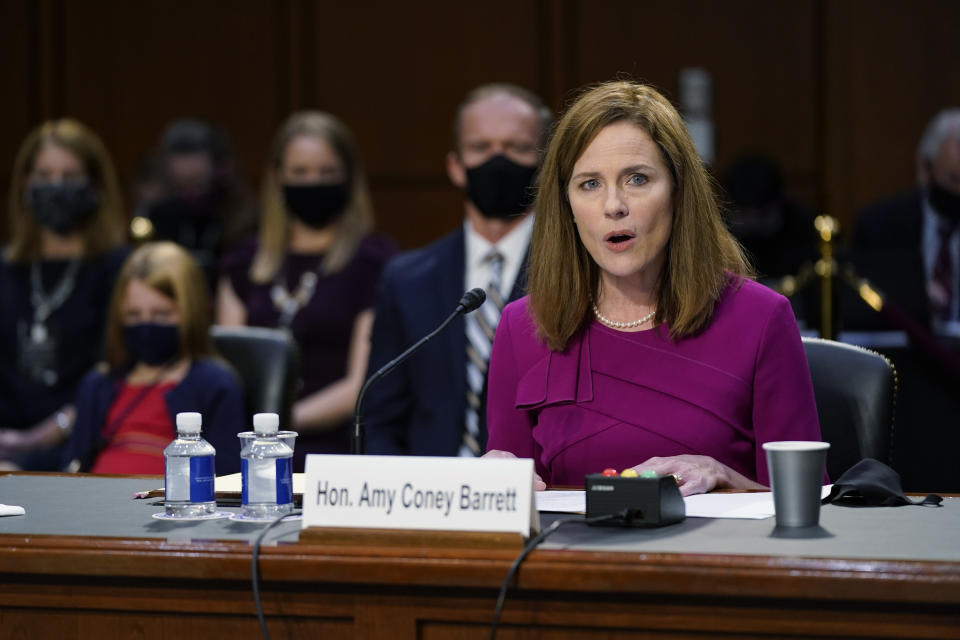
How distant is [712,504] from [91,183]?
307cm

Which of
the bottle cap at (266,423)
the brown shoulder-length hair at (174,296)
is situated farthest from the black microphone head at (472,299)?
the brown shoulder-length hair at (174,296)

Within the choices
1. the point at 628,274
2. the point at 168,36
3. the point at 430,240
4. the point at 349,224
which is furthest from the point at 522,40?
the point at 628,274

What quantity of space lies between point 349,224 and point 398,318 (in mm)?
1146

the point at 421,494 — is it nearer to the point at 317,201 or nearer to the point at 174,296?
the point at 174,296

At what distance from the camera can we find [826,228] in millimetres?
3967

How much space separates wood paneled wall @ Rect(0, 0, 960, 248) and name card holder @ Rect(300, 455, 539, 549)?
15.5 feet

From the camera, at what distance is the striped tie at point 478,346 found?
317 centimetres

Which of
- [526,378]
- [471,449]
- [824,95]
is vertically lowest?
[471,449]

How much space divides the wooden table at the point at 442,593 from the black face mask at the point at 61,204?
2792mm

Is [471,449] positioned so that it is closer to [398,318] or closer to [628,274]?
[398,318]

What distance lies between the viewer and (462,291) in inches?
128

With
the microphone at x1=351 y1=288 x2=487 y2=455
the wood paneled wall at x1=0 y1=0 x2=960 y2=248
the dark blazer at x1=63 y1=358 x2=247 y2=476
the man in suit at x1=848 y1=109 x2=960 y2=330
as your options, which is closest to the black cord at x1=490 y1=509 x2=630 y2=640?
Result: the microphone at x1=351 y1=288 x2=487 y2=455

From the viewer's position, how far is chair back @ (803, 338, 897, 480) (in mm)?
2459

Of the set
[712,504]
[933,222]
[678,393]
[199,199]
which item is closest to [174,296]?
[199,199]
